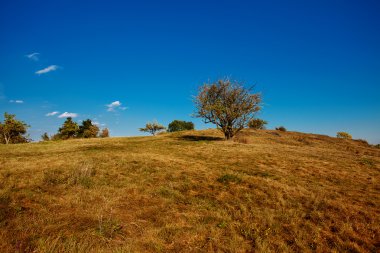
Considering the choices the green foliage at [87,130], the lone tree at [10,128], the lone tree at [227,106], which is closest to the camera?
the lone tree at [227,106]

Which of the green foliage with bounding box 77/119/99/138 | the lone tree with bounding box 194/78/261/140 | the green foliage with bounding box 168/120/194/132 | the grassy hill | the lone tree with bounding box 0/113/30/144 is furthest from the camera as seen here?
the green foliage with bounding box 168/120/194/132

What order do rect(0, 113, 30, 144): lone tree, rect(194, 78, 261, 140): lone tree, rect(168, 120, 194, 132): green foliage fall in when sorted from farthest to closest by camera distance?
rect(168, 120, 194, 132): green foliage
rect(0, 113, 30, 144): lone tree
rect(194, 78, 261, 140): lone tree

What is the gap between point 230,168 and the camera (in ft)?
45.0

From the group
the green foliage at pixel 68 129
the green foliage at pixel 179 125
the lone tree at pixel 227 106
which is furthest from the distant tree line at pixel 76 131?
the lone tree at pixel 227 106

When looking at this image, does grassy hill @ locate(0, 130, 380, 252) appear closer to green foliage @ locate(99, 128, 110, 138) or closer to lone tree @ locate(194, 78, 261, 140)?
lone tree @ locate(194, 78, 261, 140)

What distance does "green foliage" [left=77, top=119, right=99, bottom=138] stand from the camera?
228 feet

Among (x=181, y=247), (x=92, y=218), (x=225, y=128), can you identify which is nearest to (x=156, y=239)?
(x=181, y=247)

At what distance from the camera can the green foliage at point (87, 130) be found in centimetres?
6946

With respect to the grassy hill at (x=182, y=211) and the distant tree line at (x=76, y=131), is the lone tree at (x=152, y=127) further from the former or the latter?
the grassy hill at (x=182, y=211)

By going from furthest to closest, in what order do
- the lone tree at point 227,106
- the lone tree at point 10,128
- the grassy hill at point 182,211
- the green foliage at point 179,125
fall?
1. the green foliage at point 179,125
2. the lone tree at point 10,128
3. the lone tree at point 227,106
4. the grassy hill at point 182,211

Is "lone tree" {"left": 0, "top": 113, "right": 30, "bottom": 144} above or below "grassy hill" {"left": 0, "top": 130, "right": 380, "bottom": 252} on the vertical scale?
above

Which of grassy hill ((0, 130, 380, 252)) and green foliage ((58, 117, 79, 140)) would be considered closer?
grassy hill ((0, 130, 380, 252))

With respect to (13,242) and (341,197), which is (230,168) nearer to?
(341,197)

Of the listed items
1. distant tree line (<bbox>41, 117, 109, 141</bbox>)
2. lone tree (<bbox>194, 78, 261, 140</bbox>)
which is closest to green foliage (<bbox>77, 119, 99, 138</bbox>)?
distant tree line (<bbox>41, 117, 109, 141</bbox>)
